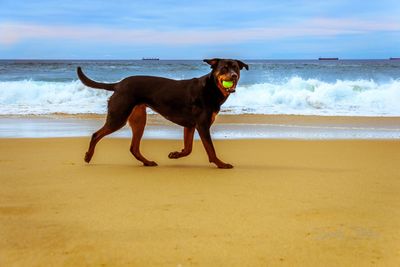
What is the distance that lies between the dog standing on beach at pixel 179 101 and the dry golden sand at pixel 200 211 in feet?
1.11

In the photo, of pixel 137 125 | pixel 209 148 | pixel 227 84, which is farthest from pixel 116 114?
pixel 227 84

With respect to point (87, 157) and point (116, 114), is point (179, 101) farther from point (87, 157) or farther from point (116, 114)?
point (87, 157)

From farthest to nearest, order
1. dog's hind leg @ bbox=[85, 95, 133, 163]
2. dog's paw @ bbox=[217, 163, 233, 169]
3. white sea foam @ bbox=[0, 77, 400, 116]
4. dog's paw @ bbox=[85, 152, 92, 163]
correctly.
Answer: white sea foam @ bbox=[0, 77, 400, 116] → dog's paw @ bbox=[85, 152, 92, 163] → dog's hind leg @ bbox=[85, 95, 133, 163] → dog's paw @ bbox=[217, 163, 233, 169]

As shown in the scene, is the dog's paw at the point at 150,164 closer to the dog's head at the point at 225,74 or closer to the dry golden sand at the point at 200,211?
the dry golden sand at the point at 200,211

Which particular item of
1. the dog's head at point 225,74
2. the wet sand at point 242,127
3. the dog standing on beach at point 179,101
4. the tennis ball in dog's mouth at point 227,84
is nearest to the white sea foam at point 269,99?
the wet sand at point 242,127

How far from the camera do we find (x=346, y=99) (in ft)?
65.9

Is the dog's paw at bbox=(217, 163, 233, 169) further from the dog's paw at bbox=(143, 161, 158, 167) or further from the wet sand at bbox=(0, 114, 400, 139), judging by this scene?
the wet sand at bbox=(0, 114, 400, 139)

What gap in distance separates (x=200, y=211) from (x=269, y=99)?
15644mm

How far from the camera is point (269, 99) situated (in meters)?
19.7

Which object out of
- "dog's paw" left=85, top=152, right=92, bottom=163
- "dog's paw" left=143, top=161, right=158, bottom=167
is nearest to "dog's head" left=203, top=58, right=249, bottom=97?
"dog's paw" left=143, top=161, right=158, bottom=167

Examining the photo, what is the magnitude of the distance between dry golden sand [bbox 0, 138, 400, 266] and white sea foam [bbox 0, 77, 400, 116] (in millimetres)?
9295

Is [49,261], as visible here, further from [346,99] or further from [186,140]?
[346,99]

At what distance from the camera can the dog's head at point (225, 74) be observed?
20.7 ft

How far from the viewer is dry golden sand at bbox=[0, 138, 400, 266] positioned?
3.34 metres
